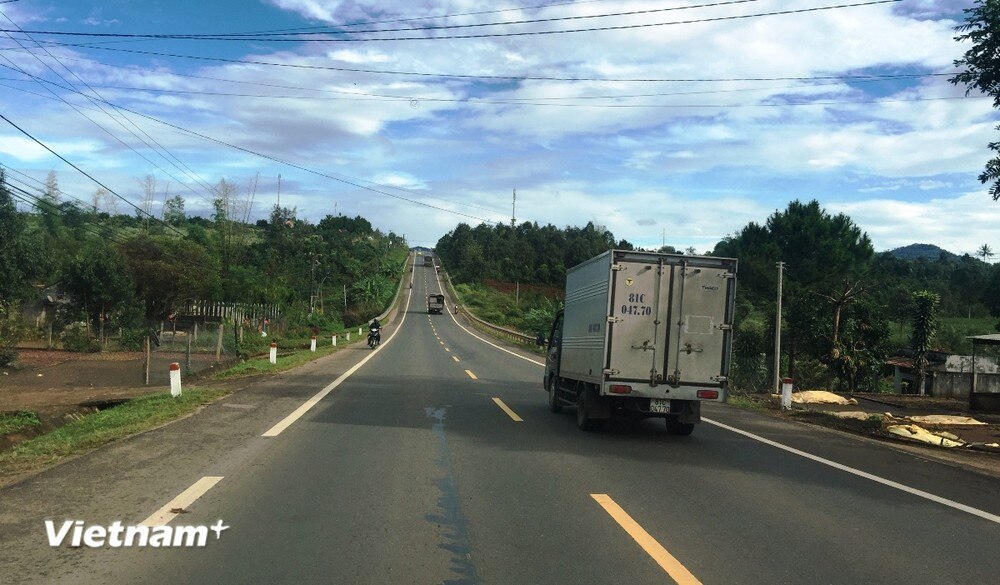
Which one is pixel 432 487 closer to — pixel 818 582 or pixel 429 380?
pixel 818 582

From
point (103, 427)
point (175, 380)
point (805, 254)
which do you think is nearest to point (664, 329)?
point (103, 427)

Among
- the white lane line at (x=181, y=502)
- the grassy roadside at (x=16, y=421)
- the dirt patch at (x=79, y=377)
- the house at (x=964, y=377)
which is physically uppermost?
the house at (x=964, y=377)

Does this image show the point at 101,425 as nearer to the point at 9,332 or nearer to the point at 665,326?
the point at 665,326

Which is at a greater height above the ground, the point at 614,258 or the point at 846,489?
the point at 614,258

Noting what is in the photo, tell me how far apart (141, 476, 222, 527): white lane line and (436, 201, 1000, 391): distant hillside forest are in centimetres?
2479

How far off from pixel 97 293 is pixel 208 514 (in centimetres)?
3442

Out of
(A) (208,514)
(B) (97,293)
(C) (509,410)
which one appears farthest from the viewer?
(B) (97,293)

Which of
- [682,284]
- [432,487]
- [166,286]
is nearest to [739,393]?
[682,284]

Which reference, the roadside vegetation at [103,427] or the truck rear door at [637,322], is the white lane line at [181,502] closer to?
the roadside vegetation at [103,427]

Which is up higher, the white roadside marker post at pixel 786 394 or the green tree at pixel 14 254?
the green tree at pixel 14 254

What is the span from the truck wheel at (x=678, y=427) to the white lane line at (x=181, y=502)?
23.5ft

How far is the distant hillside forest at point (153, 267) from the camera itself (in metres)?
33.2

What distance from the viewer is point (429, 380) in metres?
20.8

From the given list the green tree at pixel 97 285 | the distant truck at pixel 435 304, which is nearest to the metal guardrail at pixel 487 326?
the distant truck at pixel 435 304
